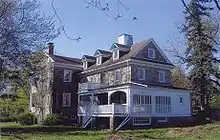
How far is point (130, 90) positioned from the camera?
119 feet

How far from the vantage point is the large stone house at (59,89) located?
47125 millimetres

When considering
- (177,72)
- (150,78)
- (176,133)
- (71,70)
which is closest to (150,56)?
(150,78)

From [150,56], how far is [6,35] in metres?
22.7

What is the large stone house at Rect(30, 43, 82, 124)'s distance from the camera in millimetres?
47125

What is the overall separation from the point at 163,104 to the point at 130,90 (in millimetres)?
4670

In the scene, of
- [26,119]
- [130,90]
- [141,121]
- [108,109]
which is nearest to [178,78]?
[141,121]

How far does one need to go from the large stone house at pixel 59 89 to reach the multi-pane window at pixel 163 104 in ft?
41.6

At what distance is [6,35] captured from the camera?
22.9 metres

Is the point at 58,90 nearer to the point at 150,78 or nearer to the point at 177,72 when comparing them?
the point at 150,78

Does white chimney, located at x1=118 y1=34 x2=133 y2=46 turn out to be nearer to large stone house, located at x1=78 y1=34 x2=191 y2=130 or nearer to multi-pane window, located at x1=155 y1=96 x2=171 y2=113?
large stone house, located at x1=78 y1=34 x2=191 y2=130

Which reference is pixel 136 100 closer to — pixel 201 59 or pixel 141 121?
pixel 141 121

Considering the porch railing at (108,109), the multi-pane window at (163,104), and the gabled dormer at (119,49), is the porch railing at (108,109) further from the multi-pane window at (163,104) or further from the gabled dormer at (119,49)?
the gabled dormer at (119,49)

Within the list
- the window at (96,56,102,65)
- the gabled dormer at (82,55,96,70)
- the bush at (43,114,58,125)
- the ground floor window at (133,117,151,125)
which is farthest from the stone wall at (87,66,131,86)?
the bush at (43,114,58,125)

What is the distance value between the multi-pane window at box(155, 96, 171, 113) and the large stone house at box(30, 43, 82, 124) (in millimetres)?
12678
